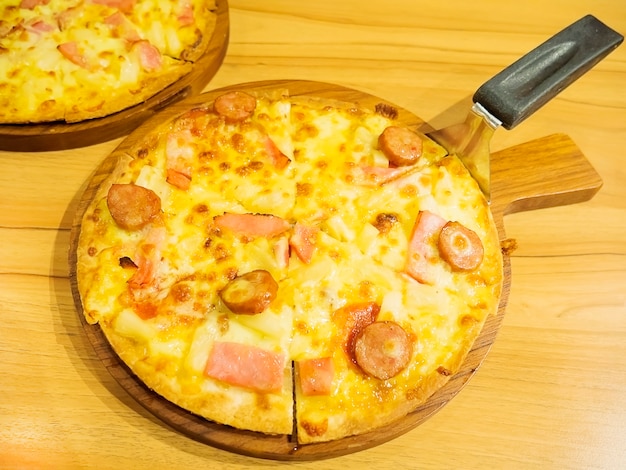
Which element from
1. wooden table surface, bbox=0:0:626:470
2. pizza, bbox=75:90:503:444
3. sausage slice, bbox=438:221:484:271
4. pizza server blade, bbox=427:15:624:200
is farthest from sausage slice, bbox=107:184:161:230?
pizza server blade, bbox=427:15:624:200

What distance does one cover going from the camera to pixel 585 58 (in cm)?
209

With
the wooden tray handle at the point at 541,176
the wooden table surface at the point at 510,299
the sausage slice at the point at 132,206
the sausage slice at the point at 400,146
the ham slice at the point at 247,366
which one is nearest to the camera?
the ham slice at the point at 247,366

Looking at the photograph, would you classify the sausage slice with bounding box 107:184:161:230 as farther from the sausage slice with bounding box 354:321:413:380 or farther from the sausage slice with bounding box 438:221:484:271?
the sausage slice with bounding box 438:221:484:271

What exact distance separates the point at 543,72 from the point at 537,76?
27 mm

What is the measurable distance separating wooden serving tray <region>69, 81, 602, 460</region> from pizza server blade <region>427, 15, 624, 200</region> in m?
0.29

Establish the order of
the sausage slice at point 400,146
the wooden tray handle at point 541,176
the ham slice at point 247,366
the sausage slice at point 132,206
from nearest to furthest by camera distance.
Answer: the ham slice at point 247,366 → the sausage slice at point 132,206 → the sausage slice at point 400,146 → the wooden tray handle at point 541,176

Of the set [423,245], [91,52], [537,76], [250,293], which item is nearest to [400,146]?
[423,245]

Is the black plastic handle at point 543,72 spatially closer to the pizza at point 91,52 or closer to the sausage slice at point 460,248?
the sausage slice at point 460,248

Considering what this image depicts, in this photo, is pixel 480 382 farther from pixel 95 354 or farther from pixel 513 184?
pixel 95 354

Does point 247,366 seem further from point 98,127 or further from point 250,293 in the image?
point 98,127

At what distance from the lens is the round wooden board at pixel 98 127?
2.38 m

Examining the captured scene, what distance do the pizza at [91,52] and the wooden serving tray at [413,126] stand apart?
8.1 inches

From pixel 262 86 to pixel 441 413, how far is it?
4.81 feet

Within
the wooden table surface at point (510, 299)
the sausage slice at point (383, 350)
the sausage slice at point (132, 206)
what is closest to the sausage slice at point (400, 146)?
the wooden table surface at point (510, 299)
